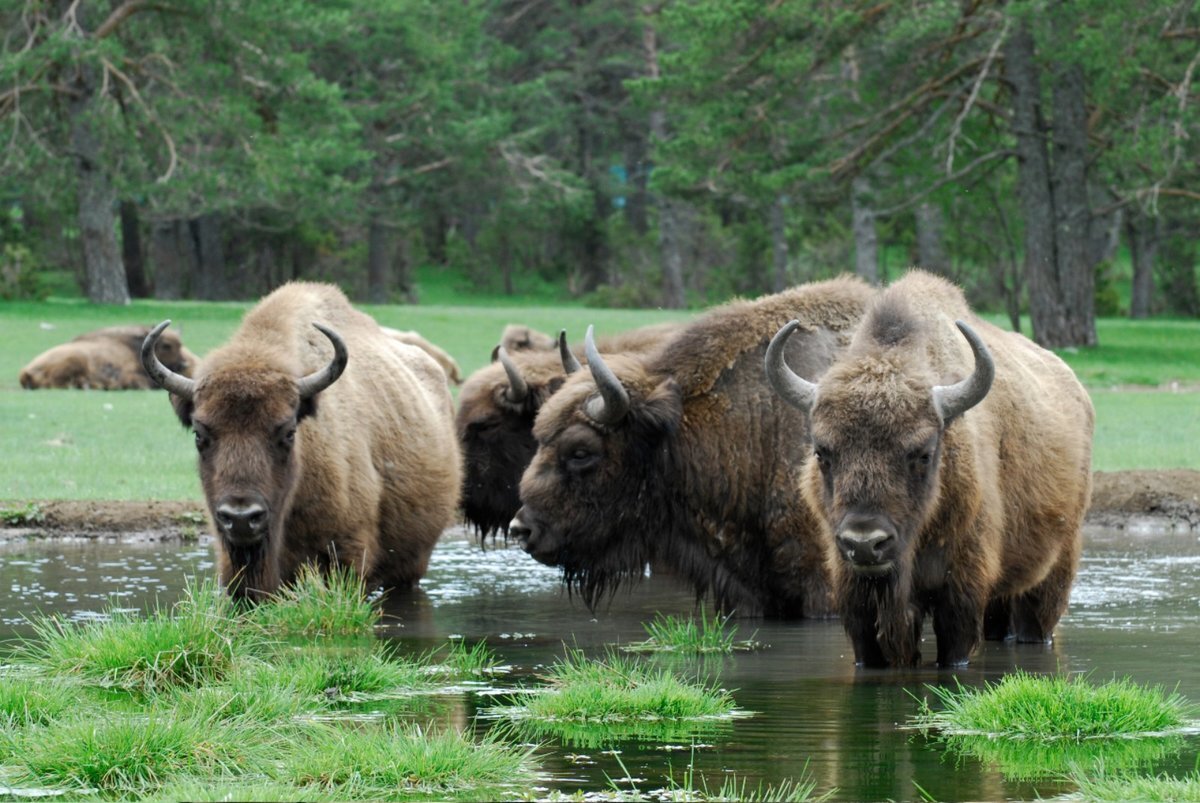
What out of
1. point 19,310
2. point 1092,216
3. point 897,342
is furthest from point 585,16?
point 897,342

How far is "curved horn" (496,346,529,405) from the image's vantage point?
509 inches

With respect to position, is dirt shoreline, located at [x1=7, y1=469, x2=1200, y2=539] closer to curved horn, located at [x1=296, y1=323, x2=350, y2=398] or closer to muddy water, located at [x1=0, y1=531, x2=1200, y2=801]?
muddy water, located at [x1=0, y1=531, x2=1200, y2=801]

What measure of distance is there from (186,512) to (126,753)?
902 cm

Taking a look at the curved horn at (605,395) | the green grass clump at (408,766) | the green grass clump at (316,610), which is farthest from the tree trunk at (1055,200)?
the green grass clump at (408,766)

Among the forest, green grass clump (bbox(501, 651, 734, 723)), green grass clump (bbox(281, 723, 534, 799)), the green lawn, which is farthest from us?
the forest

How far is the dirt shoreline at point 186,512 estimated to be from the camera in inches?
570

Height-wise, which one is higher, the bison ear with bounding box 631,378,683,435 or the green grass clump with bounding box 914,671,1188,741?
the bison ear with bounding box 631,378,683,435

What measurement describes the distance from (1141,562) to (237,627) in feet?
24.0

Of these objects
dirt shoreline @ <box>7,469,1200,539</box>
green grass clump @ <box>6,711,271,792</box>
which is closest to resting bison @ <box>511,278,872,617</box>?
green grass clump @ <box>6,711,271,792</box>

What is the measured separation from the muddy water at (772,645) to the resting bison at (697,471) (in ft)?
1.20

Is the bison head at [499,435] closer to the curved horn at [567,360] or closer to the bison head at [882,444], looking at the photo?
the curved horn at [567,360]

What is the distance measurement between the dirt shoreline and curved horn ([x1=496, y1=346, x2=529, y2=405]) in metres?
3.18

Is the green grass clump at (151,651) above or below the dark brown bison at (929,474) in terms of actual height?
below

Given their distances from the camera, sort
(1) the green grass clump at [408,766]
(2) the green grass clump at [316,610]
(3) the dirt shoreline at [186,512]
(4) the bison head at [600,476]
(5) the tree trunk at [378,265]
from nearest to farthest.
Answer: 1. (1) the green grass clump at [408,766]
2. (2) the green grass clump at [316,610]
3. (4) the bison head at [600,476]
4. (3) the dirt shoreline at [186,512]
5. (5) the tree trunk at [378,265]
